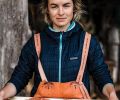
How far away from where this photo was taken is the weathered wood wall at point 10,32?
462 centimetres

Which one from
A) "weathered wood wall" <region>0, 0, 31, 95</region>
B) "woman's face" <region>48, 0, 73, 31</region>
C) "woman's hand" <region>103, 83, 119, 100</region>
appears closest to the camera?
"woman's hand" <region>103, 83, 119, 100</region>

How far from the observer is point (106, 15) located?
11.5 meters

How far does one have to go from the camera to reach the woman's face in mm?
3751

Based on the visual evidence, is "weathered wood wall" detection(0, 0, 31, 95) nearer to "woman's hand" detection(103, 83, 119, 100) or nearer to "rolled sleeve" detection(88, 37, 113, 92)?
"rolled sleeve" detection(88, 37, 113, 92)

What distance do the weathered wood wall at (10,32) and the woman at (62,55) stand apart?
2.51ft

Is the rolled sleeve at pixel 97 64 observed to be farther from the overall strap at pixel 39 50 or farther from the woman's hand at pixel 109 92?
the overall strap at pixel 39 50

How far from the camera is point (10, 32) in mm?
4656

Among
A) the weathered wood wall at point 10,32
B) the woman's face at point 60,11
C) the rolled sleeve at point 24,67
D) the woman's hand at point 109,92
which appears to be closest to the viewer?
the woman's hand at point 109,92

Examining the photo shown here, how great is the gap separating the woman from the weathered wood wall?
0.76m

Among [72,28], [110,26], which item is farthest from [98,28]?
[72,28]

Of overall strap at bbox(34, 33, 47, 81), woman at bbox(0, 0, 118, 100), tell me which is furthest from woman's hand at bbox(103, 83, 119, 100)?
overall strap at bbox(34, 33, 47, 81)

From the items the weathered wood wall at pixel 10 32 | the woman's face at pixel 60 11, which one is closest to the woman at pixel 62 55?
the woman's face at pixel 60 11

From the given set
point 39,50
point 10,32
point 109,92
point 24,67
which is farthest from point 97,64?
point 10,32

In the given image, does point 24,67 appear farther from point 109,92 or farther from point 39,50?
point 109,92
